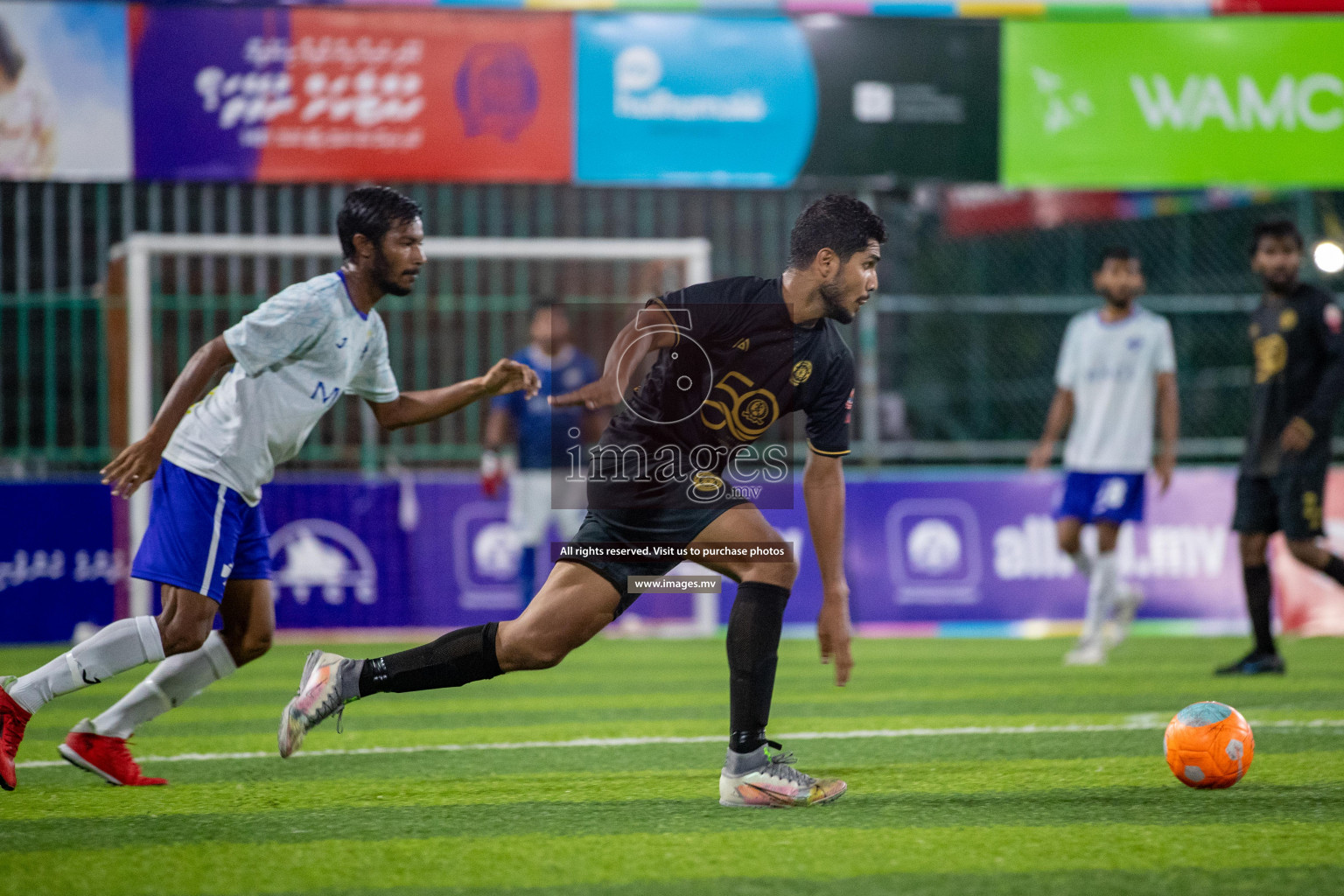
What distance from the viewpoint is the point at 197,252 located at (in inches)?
430

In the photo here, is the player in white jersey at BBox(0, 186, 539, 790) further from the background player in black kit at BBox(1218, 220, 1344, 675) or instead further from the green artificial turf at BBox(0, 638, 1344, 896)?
the background player in black kit at BBox(1218, 220, 1344, 675)

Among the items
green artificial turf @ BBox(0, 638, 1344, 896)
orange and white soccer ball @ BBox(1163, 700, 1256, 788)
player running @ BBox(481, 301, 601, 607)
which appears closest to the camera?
green artificial turf @ BBox(0, 638, 1344, 896)

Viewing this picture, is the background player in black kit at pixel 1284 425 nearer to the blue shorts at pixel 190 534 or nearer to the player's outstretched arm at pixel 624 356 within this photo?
the player's outstretched arm at pixel 624 356

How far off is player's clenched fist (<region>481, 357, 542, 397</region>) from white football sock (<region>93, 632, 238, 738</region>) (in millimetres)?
1273

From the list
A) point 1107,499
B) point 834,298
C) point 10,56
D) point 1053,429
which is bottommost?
point 1107,499

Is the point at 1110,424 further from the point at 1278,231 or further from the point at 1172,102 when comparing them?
the point at 1172,102

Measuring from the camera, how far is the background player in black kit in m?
7.75

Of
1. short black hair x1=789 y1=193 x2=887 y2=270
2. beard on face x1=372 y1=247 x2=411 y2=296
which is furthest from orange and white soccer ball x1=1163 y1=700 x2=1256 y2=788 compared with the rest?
beard on face x1=372 y1=247 x2=411 y2=296

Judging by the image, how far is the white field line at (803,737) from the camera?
18.7ft

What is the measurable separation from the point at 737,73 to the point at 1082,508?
4.22 metres

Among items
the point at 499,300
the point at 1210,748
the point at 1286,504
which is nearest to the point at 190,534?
the point at 1210,748

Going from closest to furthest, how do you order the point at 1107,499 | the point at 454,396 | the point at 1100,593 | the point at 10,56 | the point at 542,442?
the point at 454,396 → the point at 1107,499 → the point at 1100,593 → the point at 10,56 → the point at 542,442

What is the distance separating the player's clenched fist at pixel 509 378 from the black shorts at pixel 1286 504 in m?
4.62

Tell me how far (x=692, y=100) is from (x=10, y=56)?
464 centimetres
